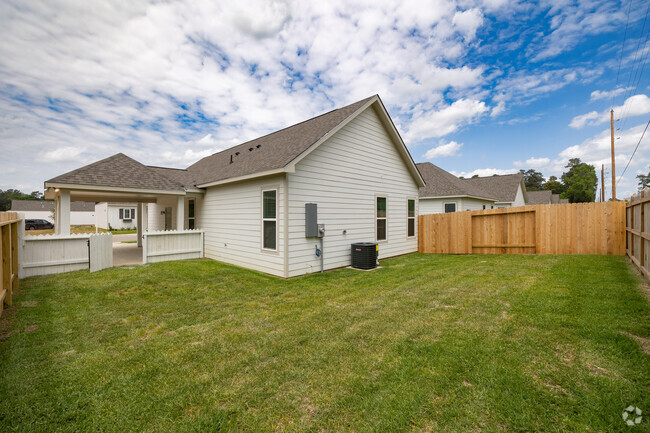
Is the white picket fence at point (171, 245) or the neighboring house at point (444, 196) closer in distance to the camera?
the white picket fence at point (171, 245)

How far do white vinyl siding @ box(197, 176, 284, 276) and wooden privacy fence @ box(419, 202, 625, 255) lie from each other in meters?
8.04

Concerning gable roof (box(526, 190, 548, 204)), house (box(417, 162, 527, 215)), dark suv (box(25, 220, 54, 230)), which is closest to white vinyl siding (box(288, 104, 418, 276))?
house (box(417, 162, 527, 215))

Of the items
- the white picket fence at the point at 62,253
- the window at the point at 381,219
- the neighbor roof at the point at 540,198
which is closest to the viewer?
the white picket fence at the point at 62,253

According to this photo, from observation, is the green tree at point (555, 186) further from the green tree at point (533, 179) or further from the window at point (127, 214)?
the window at point (127, 214)

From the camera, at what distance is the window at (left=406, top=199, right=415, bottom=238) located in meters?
12.4

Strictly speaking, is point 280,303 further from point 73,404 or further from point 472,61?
point 472,61

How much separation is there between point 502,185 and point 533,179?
63768 millimetres

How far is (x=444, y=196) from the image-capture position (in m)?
17.7

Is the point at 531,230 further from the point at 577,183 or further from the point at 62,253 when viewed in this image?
the point at 577,183

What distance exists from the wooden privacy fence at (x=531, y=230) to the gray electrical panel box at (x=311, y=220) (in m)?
7.01

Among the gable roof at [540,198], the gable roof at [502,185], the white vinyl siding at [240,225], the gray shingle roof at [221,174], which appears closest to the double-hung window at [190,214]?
the gray shingle roof at [221,174]

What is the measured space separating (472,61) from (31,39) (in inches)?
680

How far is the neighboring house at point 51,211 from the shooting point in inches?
1612

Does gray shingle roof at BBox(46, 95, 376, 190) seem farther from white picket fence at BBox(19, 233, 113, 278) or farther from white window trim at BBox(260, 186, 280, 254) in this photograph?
white picket fence at BBox(19, 233, 113, 278)
